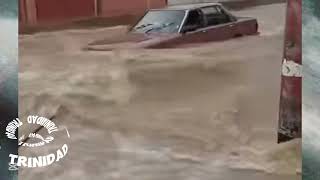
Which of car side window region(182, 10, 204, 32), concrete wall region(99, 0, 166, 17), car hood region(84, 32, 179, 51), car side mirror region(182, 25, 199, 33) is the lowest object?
car hood region(84, 32, 179, 51)

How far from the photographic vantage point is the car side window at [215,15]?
983 mm

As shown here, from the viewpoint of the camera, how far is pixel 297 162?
0.96 metres

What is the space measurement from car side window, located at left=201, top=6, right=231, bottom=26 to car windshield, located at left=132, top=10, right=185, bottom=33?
45 mm

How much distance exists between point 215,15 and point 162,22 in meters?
0.10

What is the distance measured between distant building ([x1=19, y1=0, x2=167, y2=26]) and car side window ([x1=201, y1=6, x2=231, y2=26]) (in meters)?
0.08

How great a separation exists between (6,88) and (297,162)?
0.55m

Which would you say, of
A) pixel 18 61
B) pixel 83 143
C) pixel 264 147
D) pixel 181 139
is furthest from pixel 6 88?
pixel 264 147

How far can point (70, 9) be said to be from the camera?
980 millimetres

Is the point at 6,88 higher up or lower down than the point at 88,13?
lower down

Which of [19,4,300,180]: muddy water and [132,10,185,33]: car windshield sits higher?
[132,10,185,33]: car windshield

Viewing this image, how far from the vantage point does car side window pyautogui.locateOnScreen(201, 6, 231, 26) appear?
0.98m

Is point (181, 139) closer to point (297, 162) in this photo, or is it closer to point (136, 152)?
point (136, 152)

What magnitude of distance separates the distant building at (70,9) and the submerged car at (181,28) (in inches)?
1.1

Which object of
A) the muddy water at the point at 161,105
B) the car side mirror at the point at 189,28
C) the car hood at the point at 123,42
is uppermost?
the car side mirror at the point at 189,28
